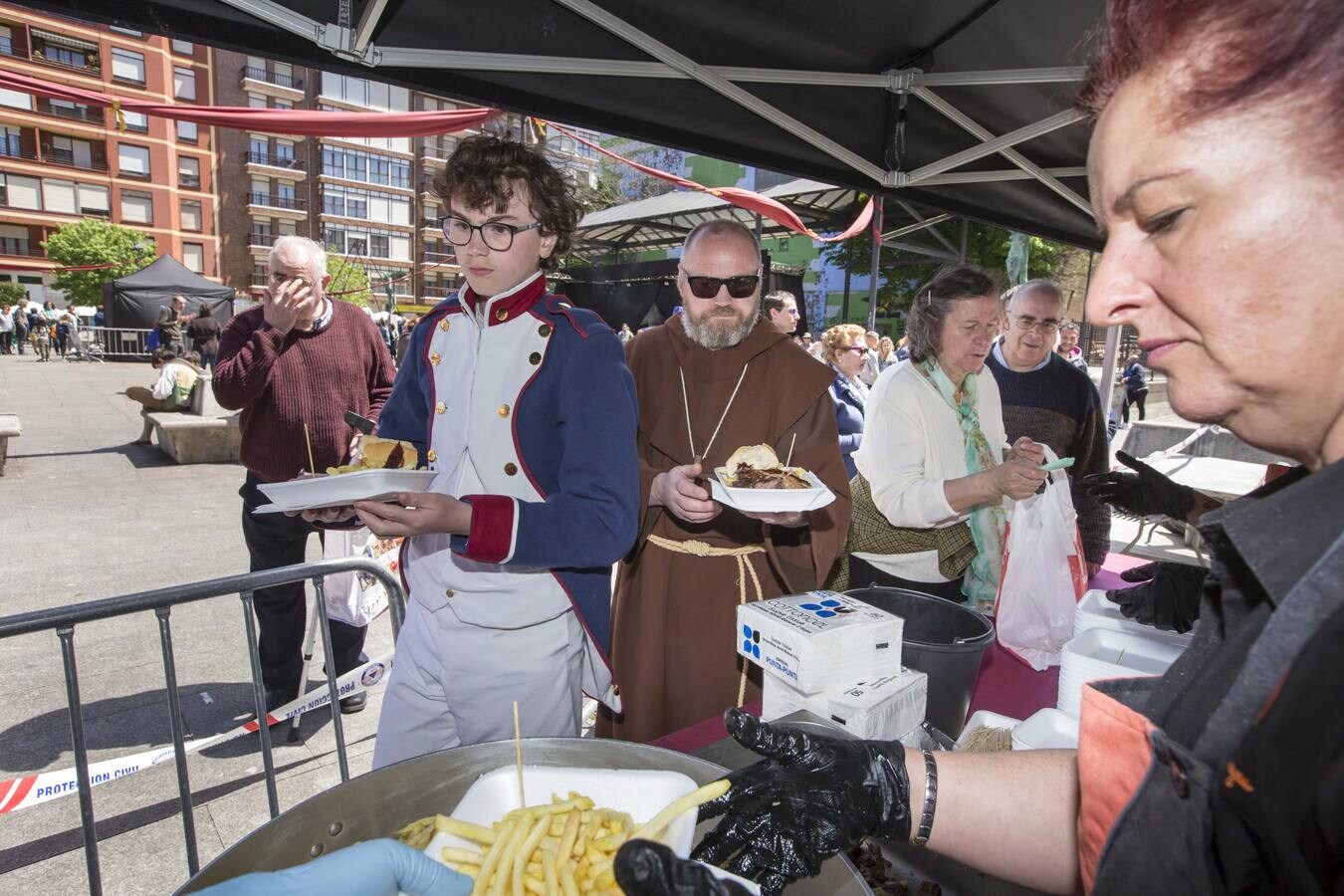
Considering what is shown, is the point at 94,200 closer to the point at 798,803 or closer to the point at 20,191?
the point at 20,191

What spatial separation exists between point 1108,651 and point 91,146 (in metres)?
58.1

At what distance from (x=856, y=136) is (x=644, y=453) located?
2339 mm

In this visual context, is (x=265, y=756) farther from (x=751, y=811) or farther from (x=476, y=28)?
(x=476, y=28)

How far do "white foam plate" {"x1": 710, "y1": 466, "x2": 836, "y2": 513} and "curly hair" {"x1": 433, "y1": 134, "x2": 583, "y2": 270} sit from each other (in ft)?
2.96

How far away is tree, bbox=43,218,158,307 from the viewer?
124 feet

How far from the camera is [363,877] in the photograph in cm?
80

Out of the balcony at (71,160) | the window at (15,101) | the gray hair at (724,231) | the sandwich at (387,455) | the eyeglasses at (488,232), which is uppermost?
the window at (15,101)

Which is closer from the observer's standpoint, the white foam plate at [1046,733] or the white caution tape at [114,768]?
the white foam plate at [1046,733]

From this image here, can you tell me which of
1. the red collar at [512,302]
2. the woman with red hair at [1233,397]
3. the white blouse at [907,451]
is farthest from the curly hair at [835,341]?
the woman with red hair at [1233,397]

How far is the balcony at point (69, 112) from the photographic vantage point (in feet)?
135

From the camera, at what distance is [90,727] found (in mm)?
3451

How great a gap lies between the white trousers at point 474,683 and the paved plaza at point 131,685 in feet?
4.74

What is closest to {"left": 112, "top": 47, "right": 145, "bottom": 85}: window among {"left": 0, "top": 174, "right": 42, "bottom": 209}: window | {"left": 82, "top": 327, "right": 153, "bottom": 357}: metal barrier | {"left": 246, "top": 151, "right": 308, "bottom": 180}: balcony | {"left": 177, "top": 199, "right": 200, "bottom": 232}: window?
{"left": 177, "top": 199, "right": 200, "bottom": 232}: window

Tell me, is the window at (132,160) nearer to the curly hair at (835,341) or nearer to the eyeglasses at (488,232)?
the curly hair at (835,341)
